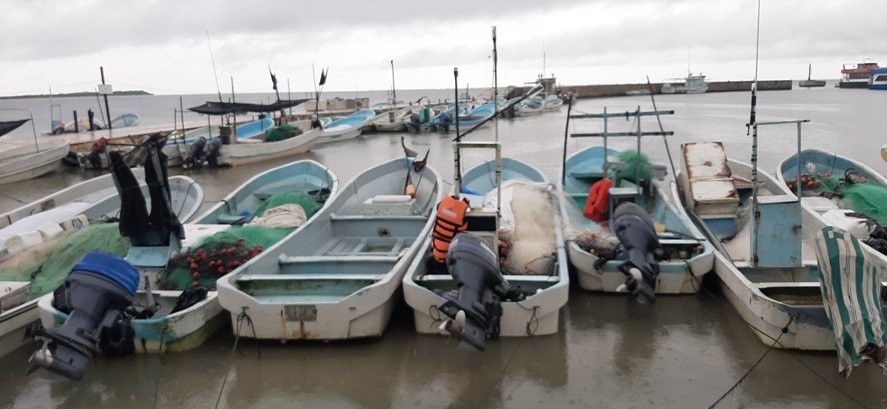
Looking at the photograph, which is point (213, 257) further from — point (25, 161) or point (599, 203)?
point (25, 161)

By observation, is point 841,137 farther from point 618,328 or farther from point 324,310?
point 324,310

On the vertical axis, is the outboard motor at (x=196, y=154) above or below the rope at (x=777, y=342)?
above

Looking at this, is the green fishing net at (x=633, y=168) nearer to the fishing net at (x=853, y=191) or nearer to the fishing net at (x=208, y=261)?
the fishing net at (x=853, y=191)

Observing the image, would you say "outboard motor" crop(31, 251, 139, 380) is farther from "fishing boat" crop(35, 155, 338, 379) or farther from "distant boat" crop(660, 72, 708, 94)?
"distant boat" crop(660, 72, 708, 94)

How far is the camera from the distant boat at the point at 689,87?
8431 cm

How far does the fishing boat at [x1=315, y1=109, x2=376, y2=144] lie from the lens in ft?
90.8

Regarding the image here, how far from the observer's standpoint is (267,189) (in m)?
10.5

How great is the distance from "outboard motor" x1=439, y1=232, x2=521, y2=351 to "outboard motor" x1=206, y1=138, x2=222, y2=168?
590 inches

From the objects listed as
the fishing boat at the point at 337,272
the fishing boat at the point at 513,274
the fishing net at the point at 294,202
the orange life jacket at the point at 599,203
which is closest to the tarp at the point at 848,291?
the fishing boat at the point at 513,274

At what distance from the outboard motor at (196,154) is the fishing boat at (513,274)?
42.2 feet

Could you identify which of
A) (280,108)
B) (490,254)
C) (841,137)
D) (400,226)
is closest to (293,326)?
(490,254)

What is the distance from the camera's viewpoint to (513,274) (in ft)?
20.8

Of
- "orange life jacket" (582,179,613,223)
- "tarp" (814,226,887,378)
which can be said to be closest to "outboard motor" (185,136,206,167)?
"orange life jacket" (582,179,613,223)

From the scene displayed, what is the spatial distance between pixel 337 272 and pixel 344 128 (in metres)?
23.0
